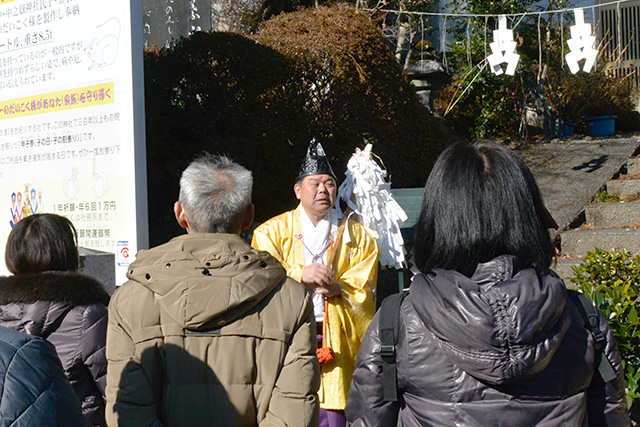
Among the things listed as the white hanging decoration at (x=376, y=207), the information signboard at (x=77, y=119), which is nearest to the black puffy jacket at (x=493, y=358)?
the white hanging decoration at (x=376, y=207)

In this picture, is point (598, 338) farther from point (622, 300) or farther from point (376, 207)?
point (376, 207)

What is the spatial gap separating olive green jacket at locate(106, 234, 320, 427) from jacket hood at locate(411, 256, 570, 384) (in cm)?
54


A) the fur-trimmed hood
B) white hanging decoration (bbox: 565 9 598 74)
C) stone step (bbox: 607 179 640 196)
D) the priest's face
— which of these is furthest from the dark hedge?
the fur-trimmed hood

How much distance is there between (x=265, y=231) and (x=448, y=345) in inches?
87.2

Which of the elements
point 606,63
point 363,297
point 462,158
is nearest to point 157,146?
point 363,297

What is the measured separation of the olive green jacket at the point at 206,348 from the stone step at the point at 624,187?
5.55 m

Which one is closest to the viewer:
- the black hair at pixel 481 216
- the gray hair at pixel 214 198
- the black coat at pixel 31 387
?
the black coat at pixel 31 387

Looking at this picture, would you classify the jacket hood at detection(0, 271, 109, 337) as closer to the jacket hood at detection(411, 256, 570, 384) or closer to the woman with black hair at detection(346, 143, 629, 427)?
the woman with black hair at detection(346, 143, 629, 427)

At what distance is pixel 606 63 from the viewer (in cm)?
1013

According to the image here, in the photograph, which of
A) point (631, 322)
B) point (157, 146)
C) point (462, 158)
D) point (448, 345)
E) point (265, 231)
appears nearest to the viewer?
point (448, 345)

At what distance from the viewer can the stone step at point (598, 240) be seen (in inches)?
214

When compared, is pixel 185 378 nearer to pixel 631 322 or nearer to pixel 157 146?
pixel 631 322

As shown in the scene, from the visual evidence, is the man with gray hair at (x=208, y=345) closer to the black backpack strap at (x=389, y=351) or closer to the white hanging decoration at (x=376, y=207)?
the black backpack strap at (x=389, y=351)

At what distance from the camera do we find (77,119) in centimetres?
396
